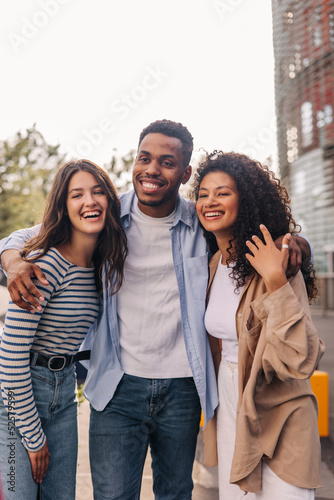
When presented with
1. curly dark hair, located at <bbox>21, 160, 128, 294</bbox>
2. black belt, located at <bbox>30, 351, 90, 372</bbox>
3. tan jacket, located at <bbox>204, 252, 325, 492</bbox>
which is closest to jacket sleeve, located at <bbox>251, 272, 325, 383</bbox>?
tan jacket, located at <bbox>204, 252, 325, 492</bbox>

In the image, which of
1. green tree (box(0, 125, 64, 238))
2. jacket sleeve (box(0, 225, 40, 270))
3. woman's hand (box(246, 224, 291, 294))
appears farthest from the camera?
green tree (box(0, 125, 64, 238))

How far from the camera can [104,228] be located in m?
2.32

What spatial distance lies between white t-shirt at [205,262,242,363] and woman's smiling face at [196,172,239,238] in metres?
0.22

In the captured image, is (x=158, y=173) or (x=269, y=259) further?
(x=158, y=173)

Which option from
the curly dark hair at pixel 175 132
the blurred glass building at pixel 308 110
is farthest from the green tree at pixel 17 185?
the curly dark hair at pixel 175 132

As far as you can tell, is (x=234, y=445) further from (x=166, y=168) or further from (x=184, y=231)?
(x=166, y=168)

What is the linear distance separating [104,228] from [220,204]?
1.87 feet

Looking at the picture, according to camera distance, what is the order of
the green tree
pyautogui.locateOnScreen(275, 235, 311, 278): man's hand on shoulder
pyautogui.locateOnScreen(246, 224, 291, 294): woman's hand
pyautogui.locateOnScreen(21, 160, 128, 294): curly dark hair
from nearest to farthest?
pyautogui.locateOnScreen(246, 224, 291, 294): woman's hand
pyautogui.locateOnScreen(275, 235, 311, 278): man's hand on shoulder
pyautogui.locateOnScreen(21, 160, 128, 294): curly dark hair
the green tree

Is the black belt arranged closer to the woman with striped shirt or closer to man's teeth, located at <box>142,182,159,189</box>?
the woman with striped shirt

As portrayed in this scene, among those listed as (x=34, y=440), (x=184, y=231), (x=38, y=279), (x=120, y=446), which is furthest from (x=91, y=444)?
(x=184, y=231)

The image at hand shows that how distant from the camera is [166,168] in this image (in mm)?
2521

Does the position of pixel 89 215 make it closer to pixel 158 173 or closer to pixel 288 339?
pixel 158 173

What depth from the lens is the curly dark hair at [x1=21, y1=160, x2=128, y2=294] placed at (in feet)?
7.11

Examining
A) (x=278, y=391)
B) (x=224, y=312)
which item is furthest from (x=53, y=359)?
(x=278, y=391)
